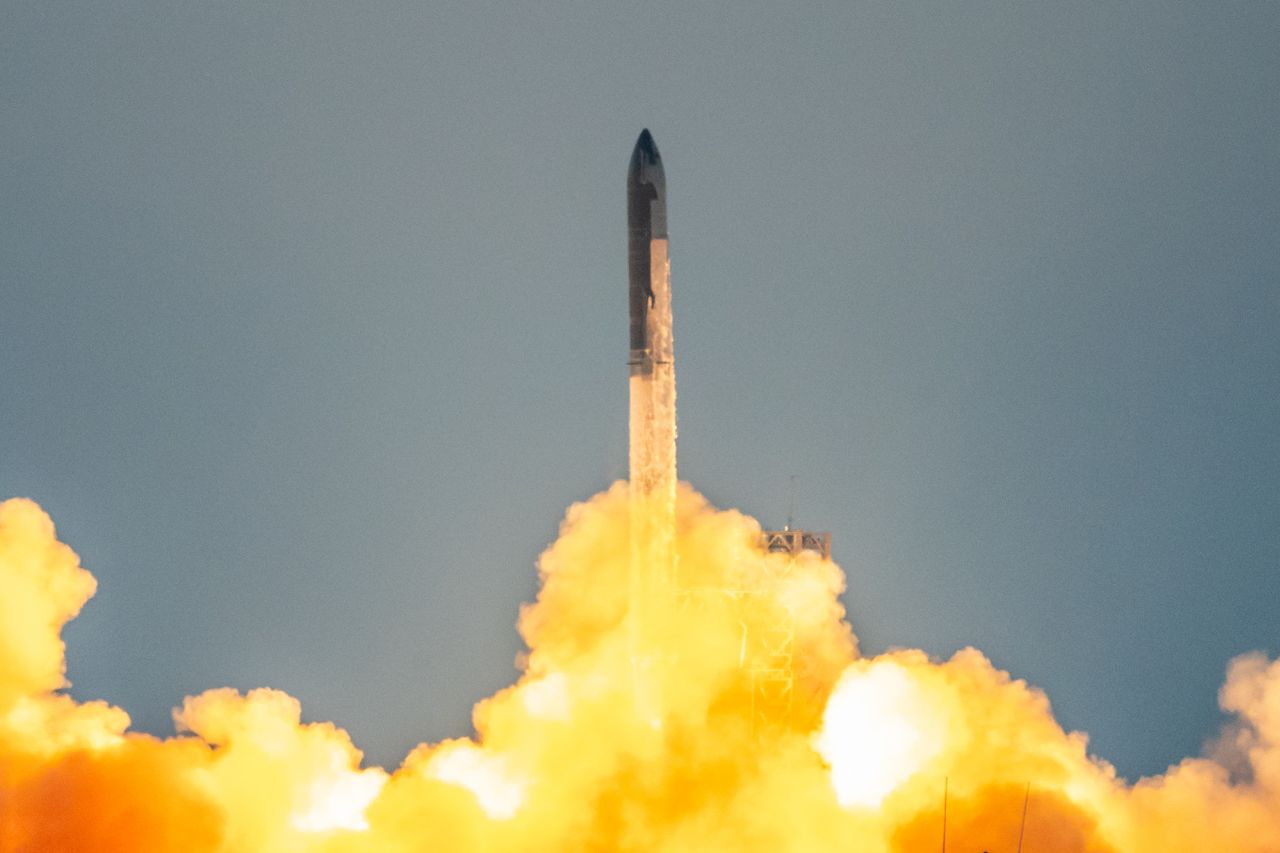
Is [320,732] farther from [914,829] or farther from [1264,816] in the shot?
[1264,816]

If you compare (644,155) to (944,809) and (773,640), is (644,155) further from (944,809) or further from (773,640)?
(944,809)

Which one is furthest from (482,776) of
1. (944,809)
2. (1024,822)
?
(1024,822)

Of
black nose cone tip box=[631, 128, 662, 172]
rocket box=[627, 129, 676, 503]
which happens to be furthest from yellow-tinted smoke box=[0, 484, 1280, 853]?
black nose cone tip box=[631, 128, 662, 172]

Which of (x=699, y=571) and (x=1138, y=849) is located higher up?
(x=699, y=571)

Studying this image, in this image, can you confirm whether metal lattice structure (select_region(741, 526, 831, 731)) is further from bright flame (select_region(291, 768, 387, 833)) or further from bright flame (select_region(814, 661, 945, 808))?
bright flame (select_region(291, 768, 387, 833))

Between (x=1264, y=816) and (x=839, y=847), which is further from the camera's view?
(x=1264, y=816)

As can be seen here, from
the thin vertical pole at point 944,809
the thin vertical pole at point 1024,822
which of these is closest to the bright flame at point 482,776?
the thin vertical pole at point 944,809

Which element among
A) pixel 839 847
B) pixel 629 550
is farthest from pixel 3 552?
pixel 839 847
